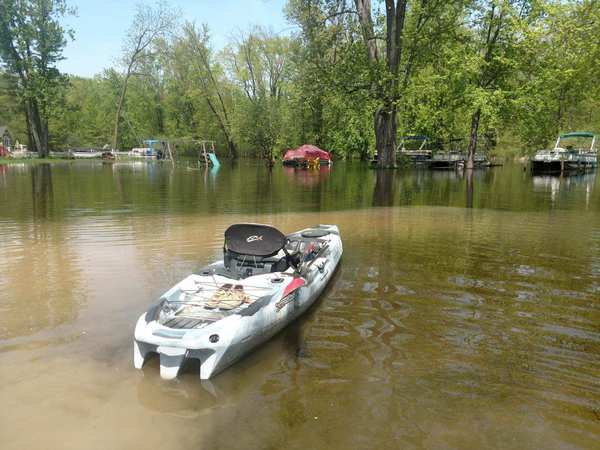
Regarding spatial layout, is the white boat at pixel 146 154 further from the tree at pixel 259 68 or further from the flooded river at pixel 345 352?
the flooded river at pixel 345 352

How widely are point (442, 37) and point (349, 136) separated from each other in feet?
78.8

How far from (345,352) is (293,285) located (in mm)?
1269

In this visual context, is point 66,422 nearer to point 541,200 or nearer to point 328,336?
point 328,336

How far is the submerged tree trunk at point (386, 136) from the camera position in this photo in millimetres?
35719

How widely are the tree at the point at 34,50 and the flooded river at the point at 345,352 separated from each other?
150 ft

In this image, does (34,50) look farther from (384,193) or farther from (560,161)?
(560,161)

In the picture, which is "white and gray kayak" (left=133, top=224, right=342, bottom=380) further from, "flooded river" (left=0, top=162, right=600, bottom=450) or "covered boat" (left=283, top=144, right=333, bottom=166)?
"covered boat" (left=283, top=144, right=333, bottom=166)

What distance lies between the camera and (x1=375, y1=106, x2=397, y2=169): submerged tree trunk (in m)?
35.7

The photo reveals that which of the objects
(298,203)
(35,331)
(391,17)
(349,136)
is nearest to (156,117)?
(349,136)

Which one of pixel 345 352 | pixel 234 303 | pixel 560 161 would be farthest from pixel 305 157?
pixel 345 352

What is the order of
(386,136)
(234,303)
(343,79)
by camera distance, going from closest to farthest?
(234,303) → (343,79) → (386,136)

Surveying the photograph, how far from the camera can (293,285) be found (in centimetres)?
624

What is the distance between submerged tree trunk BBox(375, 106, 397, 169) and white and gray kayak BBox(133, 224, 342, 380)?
95.6ft

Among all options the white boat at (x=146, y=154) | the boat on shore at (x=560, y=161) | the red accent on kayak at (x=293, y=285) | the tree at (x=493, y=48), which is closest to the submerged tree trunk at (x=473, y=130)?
the tree at (x=493, y=48)
